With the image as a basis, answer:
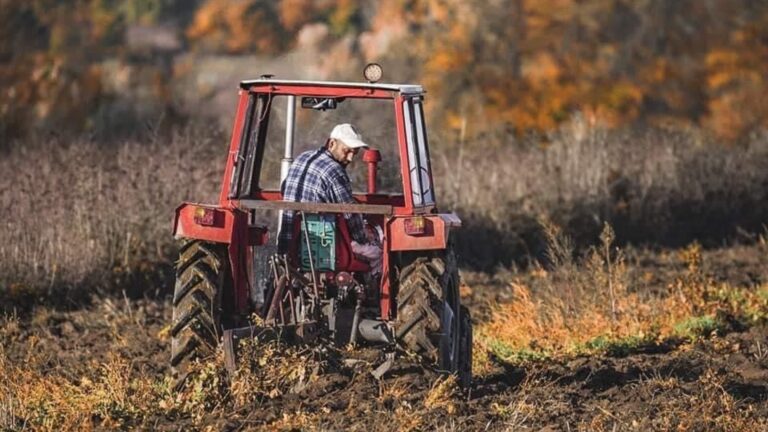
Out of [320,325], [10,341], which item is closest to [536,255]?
[10,341]

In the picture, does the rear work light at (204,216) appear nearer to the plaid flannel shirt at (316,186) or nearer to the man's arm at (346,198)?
the plaid flannel shirt at (316,186)

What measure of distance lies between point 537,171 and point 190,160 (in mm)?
5793

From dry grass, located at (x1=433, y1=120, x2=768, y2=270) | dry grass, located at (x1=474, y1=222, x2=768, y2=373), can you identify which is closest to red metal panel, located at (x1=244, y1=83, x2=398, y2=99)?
dry grass, located at (x1=474, y1=222, x2=768, y2=373)

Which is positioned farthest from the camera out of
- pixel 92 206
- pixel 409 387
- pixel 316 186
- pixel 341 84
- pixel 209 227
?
pixel 92 206

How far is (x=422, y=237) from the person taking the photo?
10.1 m

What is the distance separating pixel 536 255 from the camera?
19266 millimetres

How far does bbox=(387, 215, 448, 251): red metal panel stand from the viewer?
10.1 meters

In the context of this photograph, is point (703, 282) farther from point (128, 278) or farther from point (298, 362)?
point (298, 362)

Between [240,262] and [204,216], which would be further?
[240,262]

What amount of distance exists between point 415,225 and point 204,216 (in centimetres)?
124

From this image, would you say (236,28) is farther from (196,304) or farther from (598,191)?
(196,304)

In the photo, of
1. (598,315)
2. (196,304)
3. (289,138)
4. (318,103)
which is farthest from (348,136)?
(598,315)

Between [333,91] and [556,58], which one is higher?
[556,58]

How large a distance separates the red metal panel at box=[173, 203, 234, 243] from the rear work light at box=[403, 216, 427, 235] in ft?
3.42
